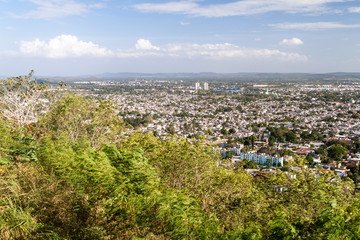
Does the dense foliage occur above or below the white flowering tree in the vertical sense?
below

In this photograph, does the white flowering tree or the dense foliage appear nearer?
the dense foliage

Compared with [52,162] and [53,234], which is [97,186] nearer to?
[53,234]

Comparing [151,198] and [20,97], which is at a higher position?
[20,97]

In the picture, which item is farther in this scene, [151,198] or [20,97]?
[20,97]
